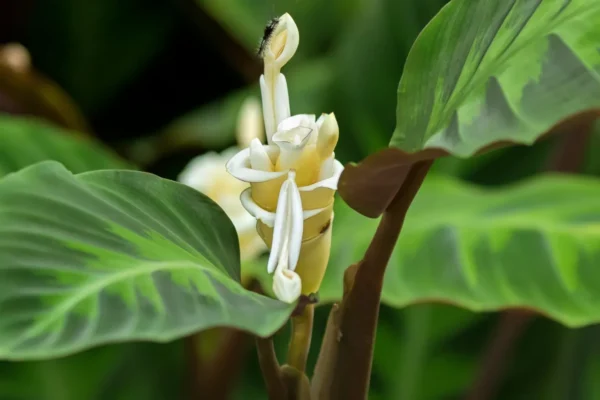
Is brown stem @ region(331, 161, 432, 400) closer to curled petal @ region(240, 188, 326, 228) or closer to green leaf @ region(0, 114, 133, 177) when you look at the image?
curled petal @ region(240, 188, 326, 228)

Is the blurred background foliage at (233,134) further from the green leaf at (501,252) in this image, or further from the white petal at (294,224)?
the white petal at (294,224)

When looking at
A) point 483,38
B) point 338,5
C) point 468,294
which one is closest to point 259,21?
point 338,5

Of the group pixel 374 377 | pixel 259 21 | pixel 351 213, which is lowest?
pixel 374 377

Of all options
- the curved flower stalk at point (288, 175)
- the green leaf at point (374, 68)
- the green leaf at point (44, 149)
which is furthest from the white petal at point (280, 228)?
the green leaf at point (374, 68)

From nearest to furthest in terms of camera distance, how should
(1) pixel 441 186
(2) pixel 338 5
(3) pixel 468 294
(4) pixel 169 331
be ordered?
(4) pixel 169 331 → (3) pixel 468 294 → (1) pixel 441 186 → (2) pixel 338 5

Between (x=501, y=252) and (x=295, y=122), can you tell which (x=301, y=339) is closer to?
(x=295, y=122)

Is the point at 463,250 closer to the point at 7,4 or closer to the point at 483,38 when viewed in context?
the point at 483,38
